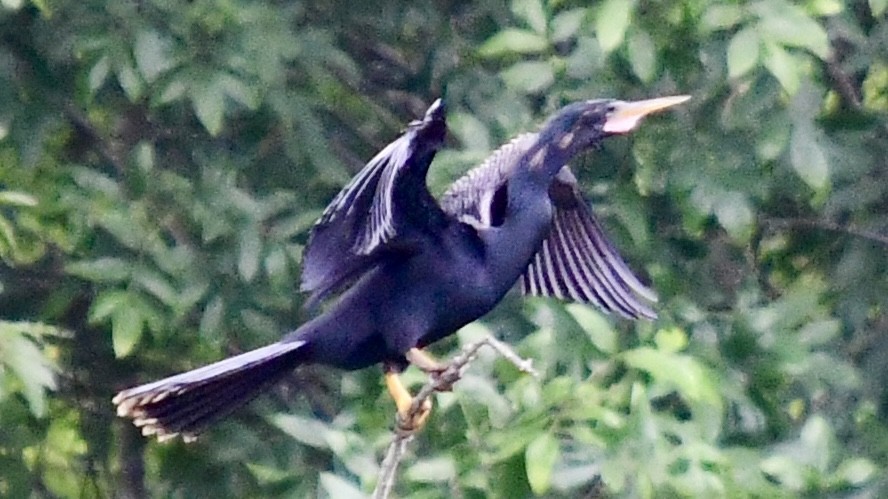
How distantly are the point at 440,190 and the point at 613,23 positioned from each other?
0.44 meters

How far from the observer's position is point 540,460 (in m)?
2.69

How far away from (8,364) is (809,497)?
4.60 ft

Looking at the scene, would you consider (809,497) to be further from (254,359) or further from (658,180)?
(254,359)

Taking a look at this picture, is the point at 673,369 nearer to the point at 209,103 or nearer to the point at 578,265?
the point at 578,265

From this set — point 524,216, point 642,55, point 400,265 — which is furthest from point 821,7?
point 400,265

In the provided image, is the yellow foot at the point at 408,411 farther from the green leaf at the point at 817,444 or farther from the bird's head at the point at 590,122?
the green leaf at the point at 817,444

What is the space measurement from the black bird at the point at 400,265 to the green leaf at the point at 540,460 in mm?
A: 192

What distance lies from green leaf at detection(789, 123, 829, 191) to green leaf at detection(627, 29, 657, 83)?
35 centimetres

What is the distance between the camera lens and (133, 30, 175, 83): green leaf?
141 inches

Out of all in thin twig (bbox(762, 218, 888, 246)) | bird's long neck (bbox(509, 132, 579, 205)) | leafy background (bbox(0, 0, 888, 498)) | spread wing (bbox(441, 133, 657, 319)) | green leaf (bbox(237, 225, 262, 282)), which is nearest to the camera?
bird's long neck (bbox(509, 132, 579, 205))

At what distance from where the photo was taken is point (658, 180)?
375 centimetres

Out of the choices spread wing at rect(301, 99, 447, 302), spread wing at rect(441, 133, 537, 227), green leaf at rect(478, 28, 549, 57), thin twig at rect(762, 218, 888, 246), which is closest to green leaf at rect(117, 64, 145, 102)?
green leaf at rect(478, 28, 549, 57)

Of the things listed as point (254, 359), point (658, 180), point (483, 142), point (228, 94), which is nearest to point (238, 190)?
point (228, 94)

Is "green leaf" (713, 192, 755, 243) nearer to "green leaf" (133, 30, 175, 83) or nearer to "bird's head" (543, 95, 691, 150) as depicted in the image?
"bird's head" (543, 95, 691, 150)
